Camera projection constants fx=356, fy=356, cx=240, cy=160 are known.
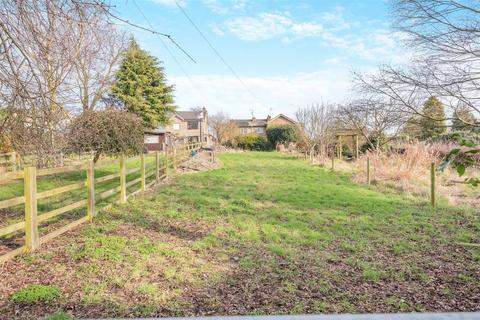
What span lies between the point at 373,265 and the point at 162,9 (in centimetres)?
518

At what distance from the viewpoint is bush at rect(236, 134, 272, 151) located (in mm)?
42669

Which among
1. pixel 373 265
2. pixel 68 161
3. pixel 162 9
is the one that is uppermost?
pixel 162 9

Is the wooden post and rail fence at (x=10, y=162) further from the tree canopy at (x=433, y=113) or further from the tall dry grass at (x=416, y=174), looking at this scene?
the tall dry grass at (x=416, y=174)

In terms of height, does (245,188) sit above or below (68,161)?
below

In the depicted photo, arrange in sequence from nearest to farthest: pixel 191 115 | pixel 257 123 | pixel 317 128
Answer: pixel 317 128 → pixel 191 115 → pixel 257 123

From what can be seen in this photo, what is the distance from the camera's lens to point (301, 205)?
344 inches

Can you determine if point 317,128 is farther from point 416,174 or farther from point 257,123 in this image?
point 257,123

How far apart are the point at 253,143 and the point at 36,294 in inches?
1557

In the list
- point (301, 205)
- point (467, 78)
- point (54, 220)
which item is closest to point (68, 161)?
point (54, 220)

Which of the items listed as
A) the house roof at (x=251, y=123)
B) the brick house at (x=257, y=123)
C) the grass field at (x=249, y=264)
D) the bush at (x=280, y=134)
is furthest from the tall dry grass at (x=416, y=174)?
the house roof at (x=251, y=123)

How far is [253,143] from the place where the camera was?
42.8 metres

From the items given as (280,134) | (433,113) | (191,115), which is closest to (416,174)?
(433,113)

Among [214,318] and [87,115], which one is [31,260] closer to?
[214,318]

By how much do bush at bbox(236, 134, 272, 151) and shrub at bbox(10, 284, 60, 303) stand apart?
128 feet
